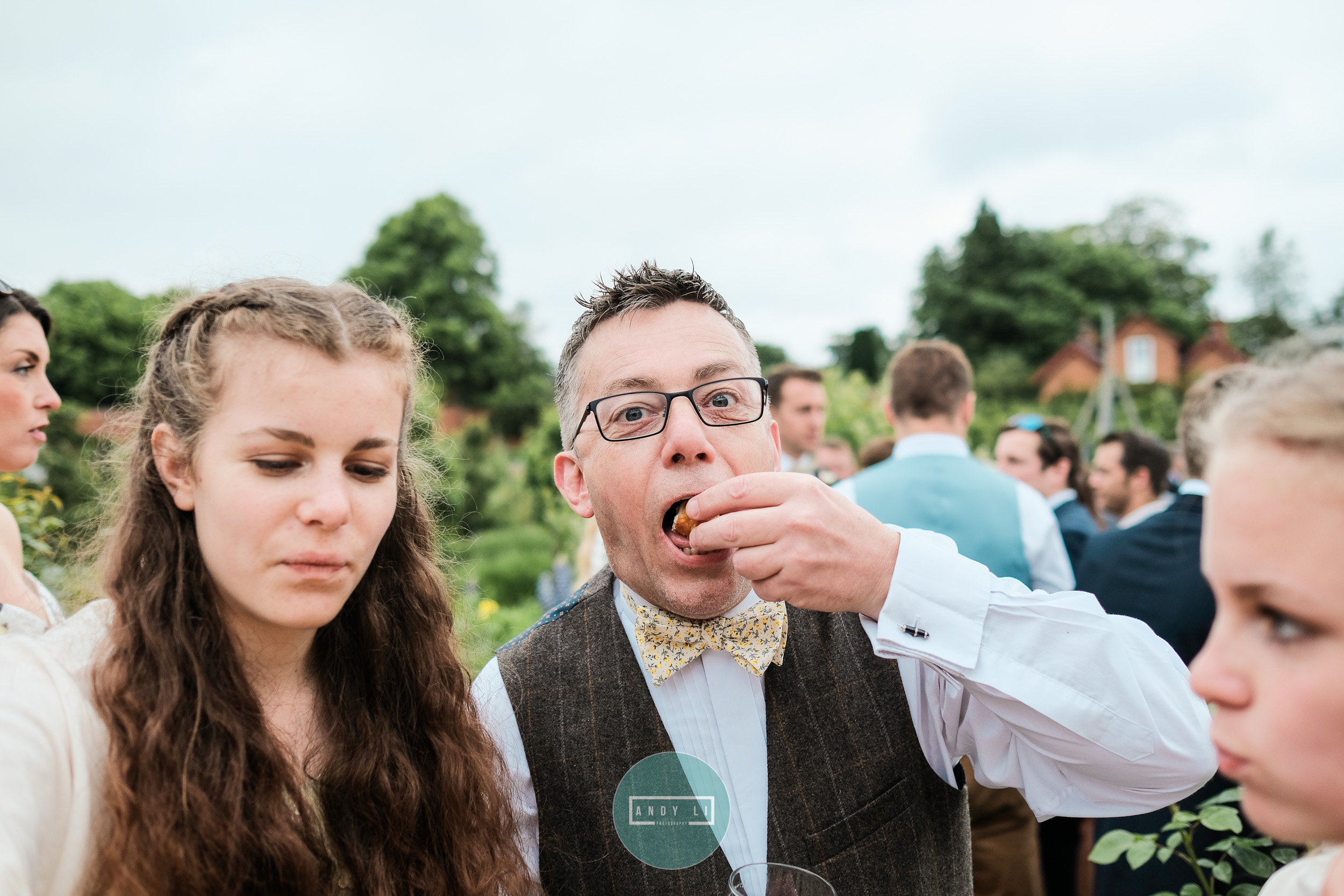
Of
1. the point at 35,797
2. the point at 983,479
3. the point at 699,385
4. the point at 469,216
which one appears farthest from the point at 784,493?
the point at 469,216

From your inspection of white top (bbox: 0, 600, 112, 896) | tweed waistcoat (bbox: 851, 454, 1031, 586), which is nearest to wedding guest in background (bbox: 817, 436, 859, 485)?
tweed waistcoat (bbox: 851, 454, 1031, 586)

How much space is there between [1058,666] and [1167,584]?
2718 mm

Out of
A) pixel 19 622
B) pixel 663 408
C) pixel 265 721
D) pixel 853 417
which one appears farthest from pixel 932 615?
pixel 853 417

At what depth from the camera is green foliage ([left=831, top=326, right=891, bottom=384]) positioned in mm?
52625

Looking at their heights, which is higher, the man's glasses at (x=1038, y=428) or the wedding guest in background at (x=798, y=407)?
the wedding guest in background at (x=798, y=407)

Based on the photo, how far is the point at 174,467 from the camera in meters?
1.50

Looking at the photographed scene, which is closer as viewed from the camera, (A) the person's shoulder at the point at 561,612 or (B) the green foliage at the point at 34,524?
(A) the person's shoulder at the point at 561,612

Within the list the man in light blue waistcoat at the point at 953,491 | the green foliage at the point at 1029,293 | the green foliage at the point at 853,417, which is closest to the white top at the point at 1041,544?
the man in light blue waistcoat at the point at 953,491

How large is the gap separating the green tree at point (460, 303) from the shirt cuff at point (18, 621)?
105 ft

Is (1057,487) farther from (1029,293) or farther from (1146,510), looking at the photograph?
(1029,293)

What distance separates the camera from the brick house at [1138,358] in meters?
46.5

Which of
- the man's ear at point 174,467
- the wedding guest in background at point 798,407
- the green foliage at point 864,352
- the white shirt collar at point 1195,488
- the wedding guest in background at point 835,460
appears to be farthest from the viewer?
the green foliage at point 864,352

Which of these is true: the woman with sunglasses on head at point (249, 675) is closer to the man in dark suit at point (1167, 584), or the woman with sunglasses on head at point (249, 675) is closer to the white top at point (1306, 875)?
the white top at point (1306, 875)

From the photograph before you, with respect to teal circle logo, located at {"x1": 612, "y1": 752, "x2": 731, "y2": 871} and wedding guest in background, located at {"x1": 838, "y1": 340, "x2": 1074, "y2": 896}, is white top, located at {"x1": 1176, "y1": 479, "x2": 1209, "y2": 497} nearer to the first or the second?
wedding guest in background, located at {"x1": 838, "y1": 340, "x2": 1074, "y2": 896}
